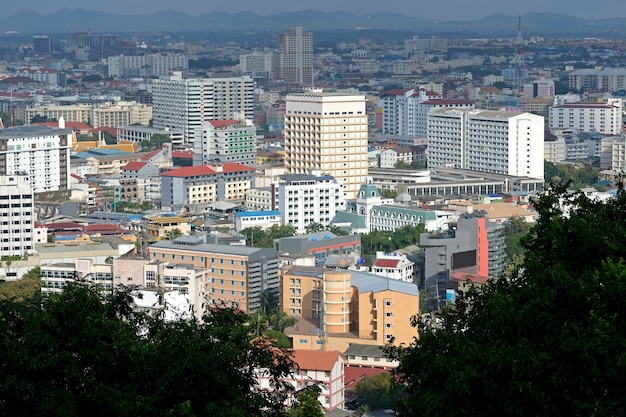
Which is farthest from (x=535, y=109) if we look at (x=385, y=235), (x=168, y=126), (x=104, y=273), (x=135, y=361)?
(x=135, y=361)

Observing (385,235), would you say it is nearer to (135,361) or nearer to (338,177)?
(338,177)

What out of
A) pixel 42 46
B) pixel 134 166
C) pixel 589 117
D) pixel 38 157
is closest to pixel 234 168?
pixel 134 166

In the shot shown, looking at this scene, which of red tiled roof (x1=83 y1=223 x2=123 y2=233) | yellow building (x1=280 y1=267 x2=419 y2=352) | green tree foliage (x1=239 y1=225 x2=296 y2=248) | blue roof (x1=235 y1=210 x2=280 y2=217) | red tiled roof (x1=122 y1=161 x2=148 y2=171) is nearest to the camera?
yellow building (x1=280 y1=267 x2=419 y2=352)

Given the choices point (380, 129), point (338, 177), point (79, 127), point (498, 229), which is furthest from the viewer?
point (380, 129)

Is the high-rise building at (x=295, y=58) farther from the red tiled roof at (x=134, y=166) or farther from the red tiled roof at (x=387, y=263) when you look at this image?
the red tiled roof at (x=387, y=263)

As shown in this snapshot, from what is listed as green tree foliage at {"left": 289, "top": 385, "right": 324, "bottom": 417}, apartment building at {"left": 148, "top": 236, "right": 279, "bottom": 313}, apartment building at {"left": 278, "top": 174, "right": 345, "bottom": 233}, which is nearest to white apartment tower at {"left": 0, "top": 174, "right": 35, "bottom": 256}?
apartment building at {"left": 148, "top": 236, "right": 279, "bottom": 313}

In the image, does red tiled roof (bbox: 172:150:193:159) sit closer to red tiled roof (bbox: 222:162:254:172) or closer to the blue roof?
red tiled roof (bbox: 222:162:254:172)
